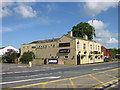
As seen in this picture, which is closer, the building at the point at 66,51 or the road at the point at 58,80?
the road at the point at 58,80

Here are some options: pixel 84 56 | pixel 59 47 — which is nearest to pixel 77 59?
pixel 84 56

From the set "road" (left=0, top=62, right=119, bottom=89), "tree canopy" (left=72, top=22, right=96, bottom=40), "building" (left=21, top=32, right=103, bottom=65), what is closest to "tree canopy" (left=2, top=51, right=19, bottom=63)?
"building" (left=21, top=32, right=103, bottom=65)

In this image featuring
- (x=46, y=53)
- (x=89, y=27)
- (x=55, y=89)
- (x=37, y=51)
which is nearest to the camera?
(x=55, y=89)

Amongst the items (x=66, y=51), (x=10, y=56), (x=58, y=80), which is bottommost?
(x=58, y=80)

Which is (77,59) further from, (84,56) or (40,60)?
(40,60)

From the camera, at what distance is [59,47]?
44.3 metres

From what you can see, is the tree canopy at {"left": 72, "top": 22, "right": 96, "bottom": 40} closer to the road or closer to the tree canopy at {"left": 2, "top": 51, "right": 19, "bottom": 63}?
the tree canopy at {"left": 2, "top": 51, "right": 19, "bottom": 63}

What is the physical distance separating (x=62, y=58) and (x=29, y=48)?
1701 centimetres

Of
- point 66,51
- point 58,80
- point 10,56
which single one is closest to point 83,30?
point 66,51

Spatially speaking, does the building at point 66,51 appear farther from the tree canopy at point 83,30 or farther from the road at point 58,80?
the road at point 58,80

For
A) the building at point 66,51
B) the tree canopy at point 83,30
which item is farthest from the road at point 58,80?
the tree canopy at point 83,30

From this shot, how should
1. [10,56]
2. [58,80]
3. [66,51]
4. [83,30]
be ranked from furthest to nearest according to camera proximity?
[83,30] < [10,56] < [66,51] < [58,80]

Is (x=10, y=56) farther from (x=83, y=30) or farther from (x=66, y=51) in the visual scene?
(x=83, y=30)

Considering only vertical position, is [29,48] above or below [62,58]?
above
